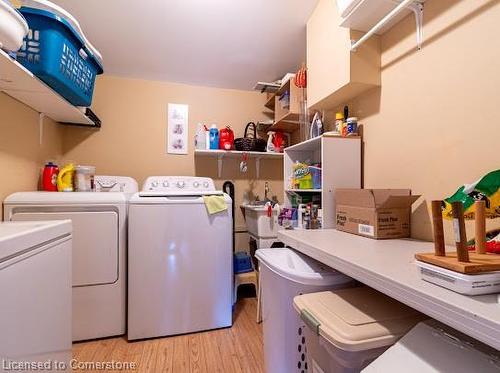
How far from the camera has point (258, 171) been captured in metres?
3.02

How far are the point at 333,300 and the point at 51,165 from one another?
2.40m

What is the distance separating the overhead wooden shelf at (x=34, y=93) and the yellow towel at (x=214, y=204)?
126 centimetres

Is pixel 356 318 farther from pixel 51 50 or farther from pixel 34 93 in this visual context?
pixel 34 93

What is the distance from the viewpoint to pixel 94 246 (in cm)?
182

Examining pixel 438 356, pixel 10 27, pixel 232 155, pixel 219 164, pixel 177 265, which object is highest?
pixel 10 27

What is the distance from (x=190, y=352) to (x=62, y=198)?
141cm

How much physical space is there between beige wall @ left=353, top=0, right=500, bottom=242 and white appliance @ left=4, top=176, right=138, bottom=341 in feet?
6.13

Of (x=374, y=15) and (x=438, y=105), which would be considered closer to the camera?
(x=438, y=105)

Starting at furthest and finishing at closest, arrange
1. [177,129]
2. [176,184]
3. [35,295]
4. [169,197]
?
[177,129]
[176,184]
[169,197]
[35,295]

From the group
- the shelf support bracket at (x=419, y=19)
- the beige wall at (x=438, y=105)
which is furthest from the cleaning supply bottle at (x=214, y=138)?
the shelf support bracket at (x=419, y=19)

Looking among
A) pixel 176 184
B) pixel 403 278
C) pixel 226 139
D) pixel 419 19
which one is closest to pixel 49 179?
pixel 176 184

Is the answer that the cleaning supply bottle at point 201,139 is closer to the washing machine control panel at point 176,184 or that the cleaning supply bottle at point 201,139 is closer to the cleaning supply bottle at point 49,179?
the washing machine control panel at point 176,184

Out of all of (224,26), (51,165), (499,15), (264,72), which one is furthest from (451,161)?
(51,165)

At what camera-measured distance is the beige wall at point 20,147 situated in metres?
1.66
